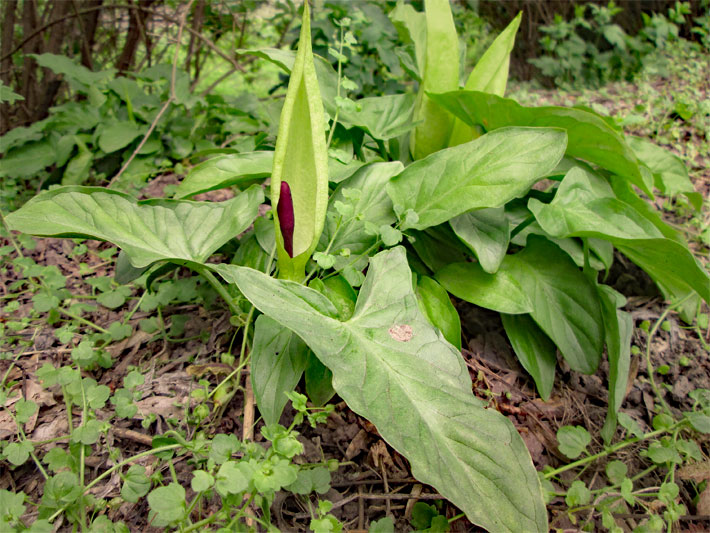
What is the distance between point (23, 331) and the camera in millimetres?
1292

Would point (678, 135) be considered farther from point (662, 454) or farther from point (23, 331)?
point (23, 331)

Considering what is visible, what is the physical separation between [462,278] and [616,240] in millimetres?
347

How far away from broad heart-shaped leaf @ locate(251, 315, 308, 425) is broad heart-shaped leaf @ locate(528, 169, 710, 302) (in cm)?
61

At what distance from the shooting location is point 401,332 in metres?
0.92

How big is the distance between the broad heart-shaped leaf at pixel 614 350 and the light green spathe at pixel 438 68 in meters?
0.66

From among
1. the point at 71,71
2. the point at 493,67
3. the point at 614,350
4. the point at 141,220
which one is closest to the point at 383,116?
the point at 493,67

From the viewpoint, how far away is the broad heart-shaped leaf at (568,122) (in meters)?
1.18

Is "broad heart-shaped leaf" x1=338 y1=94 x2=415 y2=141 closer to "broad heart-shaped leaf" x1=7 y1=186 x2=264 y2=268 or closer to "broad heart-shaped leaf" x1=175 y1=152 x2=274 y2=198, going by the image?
"broad heart-shaped leaf" x1=175 y1=152 x2=274 y2=198

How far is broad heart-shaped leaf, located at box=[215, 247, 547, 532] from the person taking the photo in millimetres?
748

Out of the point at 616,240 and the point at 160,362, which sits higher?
the point at 616,240

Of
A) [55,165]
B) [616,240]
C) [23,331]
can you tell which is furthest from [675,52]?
[23,331]

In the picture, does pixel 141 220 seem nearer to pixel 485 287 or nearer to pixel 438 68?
pixel 485 287

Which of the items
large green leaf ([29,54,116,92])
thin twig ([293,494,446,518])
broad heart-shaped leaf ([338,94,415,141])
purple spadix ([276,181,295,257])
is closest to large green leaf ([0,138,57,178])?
large green leaf ([29,54,116,92])

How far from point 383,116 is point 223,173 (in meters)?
0.52
